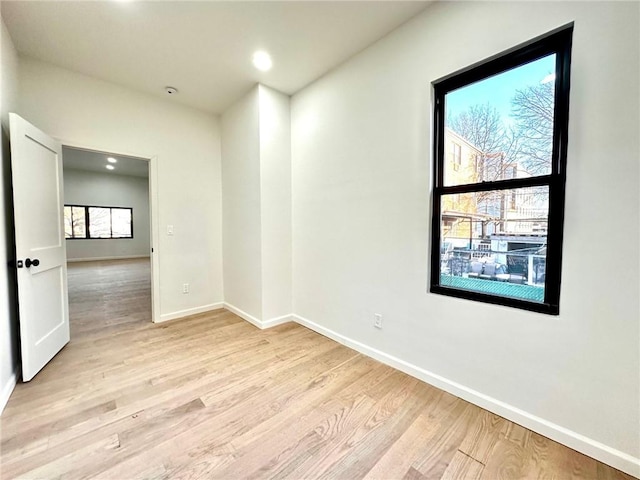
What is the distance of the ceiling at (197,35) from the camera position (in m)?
1.99

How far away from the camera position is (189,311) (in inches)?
141

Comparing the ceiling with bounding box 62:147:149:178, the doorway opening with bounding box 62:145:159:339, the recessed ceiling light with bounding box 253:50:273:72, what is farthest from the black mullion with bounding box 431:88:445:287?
the ceiling with bounding box 62:147:149:178

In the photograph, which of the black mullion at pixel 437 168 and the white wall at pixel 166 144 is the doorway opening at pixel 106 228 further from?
the black mullion at pixel 437 168

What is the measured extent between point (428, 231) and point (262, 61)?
7.46 ft

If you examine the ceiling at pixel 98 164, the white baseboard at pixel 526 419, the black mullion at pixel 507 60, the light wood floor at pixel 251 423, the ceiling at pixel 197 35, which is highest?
the ceiling at pixel 98 164

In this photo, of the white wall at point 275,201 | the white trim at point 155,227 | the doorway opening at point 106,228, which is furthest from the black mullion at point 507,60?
the doorway opening at point 106,228

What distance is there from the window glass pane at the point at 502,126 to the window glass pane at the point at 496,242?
0.15m

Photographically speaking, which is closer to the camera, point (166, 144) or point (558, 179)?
point (558, 179)

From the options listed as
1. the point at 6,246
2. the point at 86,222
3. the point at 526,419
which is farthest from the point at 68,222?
the point at 526,419

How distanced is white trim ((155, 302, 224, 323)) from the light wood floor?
736 millimetres

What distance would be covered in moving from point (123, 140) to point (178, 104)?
84cm

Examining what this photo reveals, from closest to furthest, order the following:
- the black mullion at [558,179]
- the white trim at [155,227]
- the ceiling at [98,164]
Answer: the black mullion at [558,179] < the white trim at [155,227] < the ceiling at [98,164]

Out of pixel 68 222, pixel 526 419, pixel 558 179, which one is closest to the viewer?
pixel 558 179

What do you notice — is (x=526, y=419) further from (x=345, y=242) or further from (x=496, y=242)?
(x=345, y=242)
